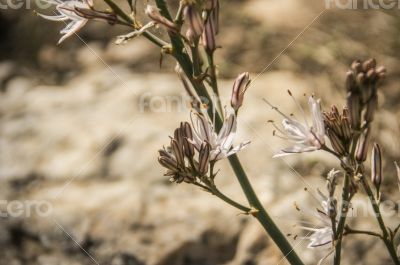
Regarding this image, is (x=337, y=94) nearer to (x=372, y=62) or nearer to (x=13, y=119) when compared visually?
(x=13, y=119)

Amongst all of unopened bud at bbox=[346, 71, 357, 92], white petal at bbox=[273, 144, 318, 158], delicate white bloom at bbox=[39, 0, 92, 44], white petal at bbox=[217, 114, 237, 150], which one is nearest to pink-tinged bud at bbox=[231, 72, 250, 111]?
white petal at bbox=[217, 114, 237, 150]

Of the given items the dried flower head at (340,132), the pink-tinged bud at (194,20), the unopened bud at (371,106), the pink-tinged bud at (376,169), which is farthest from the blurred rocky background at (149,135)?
the pink-tinged bud at (194,20)

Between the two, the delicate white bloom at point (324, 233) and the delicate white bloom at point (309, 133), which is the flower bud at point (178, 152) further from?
the delicate white bloom at point (324, 233)

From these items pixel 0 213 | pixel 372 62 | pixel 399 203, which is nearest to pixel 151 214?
pixel 0 213

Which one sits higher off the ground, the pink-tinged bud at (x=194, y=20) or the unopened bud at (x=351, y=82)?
the pink-tinged bud at (x=194, y=20)

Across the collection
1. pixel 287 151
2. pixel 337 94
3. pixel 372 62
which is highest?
pixel 372 62

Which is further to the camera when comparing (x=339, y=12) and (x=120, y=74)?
(x=339, y=12)
